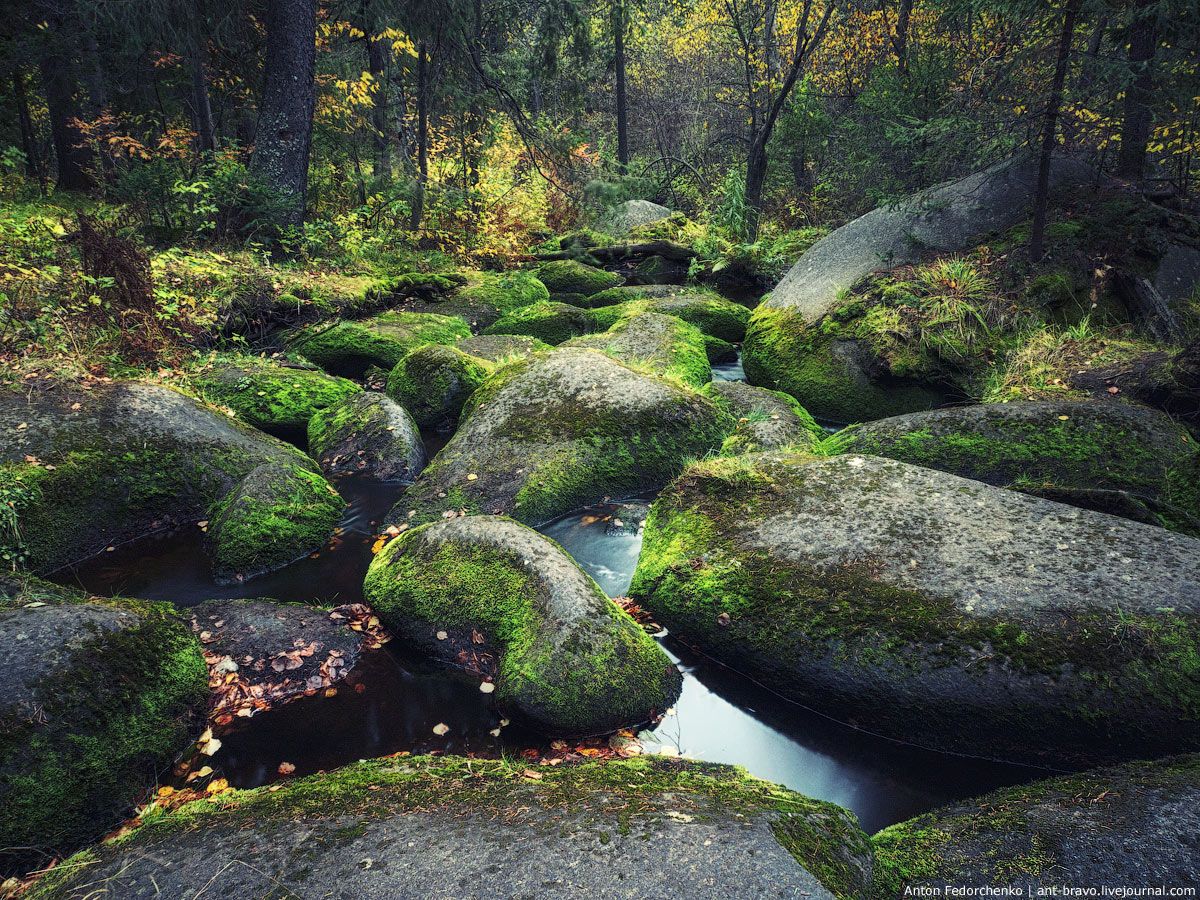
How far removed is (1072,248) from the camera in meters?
7.62

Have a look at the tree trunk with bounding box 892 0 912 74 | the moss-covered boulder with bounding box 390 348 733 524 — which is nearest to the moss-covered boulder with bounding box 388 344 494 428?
the moss-covered boulder with bounding box 390 348 733 524

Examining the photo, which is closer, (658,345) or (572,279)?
(658,345)

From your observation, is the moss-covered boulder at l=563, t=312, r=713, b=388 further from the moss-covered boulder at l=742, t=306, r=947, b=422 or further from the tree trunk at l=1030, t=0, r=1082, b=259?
the tree trunk at l=1030, t=0, r=1082, b=259

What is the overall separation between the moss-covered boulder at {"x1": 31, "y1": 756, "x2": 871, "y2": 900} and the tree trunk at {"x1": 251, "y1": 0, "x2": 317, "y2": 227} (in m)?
9.99

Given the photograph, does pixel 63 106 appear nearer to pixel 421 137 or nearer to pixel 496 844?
pixel 421 137

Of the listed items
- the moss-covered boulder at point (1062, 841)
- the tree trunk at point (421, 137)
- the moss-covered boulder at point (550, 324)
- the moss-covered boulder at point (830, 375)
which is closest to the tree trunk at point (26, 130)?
the tree trunk at point (421, 137)

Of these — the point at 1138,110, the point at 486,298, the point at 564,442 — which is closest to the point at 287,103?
the point at 486,298

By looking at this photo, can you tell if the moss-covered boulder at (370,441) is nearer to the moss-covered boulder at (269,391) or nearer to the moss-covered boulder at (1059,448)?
the moss-covered boulder at (269,391)

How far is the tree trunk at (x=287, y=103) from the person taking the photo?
1027cm

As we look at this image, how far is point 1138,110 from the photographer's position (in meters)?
8.36

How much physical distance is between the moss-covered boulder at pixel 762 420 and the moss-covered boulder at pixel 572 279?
24.3 ft

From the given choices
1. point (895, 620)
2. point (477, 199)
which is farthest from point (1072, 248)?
point (477, 199)

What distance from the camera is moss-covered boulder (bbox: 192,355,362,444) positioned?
272 inches

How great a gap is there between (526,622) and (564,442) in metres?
2.42
